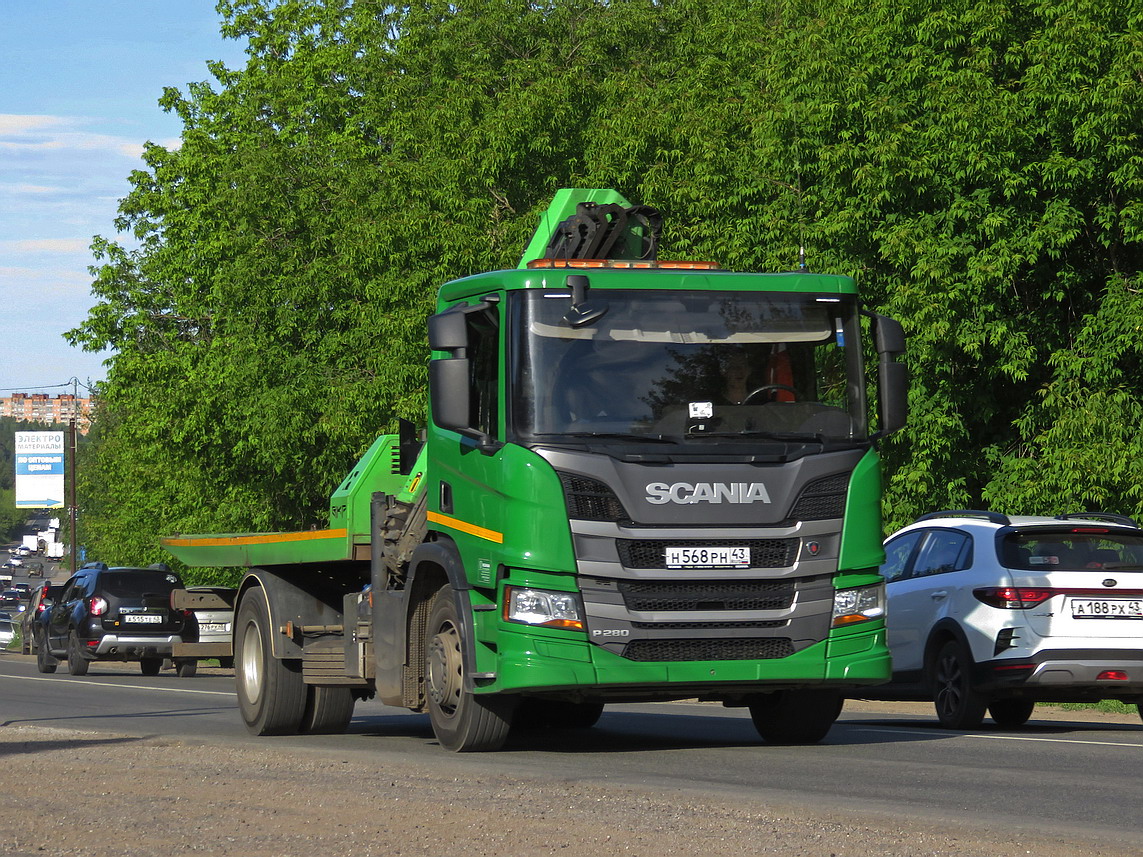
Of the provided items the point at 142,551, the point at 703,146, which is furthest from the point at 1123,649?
the point at 142,551

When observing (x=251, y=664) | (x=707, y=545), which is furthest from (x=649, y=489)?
(x=251, y=664)

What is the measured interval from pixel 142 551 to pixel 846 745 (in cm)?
5097

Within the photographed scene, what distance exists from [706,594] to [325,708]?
5.14 m

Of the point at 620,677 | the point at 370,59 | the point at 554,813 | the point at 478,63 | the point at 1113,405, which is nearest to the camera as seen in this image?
the point at 554,813

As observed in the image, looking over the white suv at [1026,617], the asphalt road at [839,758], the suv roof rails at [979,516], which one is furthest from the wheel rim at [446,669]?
the suv roof rails at [979,516]

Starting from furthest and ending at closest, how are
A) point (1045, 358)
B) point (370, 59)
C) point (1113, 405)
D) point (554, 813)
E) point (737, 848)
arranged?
point (370, 59)
point (1045, 358)
point (1113, 405)
point (554, 813)
point (737, 848)

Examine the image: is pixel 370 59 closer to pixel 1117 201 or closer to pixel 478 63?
pixel 478 63

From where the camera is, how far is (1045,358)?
87.7ft

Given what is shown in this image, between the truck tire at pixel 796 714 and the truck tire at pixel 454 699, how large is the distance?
2007mm

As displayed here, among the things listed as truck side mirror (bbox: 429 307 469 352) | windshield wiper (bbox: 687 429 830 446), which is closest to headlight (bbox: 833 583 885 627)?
windshield wiper (bbox: 687 429 830 446)

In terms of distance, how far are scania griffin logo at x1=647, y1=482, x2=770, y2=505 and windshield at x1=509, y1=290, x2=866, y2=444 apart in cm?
30

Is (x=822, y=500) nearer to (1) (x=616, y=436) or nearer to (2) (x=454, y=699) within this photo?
(1) (x=616, y=436)

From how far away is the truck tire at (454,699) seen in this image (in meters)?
11.0

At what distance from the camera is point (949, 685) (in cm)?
1430
